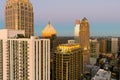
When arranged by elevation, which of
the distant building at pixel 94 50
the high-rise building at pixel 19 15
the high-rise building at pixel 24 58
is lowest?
the distant building at pixel 94 50

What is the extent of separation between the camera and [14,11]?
2509 cm

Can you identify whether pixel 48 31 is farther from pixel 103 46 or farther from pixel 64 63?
pixel 103 46

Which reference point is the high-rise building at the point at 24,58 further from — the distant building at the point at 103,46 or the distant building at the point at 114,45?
the distant building at the point at 114,45

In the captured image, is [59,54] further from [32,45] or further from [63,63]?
[32,45]

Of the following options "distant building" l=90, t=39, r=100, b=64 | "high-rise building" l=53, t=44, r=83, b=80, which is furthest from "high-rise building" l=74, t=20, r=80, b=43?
"high-rise building" l=53, t=44, r=83, b=80

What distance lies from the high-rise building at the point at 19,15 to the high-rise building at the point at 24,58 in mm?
11152

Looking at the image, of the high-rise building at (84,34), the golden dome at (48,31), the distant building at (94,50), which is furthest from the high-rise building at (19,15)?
the distant building at (94,50)

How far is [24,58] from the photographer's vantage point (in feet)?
42.8

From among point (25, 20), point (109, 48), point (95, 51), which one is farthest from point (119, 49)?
point (25, 20)

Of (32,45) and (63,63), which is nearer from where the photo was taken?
(32,45)

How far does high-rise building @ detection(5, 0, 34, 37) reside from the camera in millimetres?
25016

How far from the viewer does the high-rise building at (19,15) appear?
2502 cm

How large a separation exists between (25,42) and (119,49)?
36.7 metres

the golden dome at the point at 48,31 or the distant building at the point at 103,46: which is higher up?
the golden dome at the point at 48,31
